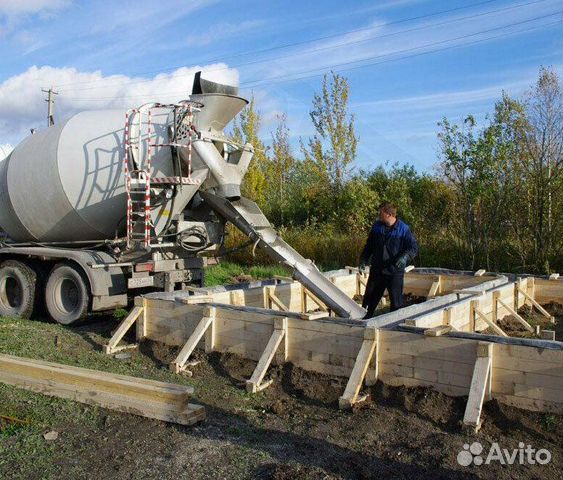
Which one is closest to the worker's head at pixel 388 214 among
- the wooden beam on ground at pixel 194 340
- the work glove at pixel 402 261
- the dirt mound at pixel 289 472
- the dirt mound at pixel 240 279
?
the work glove at pixel 402 261

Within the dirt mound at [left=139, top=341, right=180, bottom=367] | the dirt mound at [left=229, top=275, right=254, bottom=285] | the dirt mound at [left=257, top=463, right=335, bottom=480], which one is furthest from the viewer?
the dirt mound at [left=229, top=275, right=254, bottom=285]

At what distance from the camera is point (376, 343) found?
18.5 feet

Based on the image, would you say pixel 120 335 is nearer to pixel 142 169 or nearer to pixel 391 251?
pixel 142 169

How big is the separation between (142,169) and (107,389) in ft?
13.7

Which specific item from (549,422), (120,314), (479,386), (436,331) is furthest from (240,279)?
(549,422)

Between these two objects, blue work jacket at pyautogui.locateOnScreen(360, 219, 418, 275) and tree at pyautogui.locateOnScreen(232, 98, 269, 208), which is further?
tree at pyautogui.locateOnScreen(232, 98, 269, 208)

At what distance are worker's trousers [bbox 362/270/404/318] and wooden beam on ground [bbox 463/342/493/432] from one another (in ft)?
9.24

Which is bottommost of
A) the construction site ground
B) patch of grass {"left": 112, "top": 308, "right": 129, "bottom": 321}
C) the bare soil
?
the bare soil

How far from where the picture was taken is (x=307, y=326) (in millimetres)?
6098

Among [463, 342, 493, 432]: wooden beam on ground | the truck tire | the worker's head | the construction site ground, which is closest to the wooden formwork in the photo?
[463, 342, 493, 432]: wooden beam on ground

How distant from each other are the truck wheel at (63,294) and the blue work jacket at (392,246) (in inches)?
179

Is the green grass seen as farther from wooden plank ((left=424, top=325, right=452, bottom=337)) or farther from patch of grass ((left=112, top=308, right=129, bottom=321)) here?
wooden plank ((left=424, top=325, right=452, bottom=337))

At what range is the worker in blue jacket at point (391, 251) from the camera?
25.6ft

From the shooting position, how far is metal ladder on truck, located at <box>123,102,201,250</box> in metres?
8.51
